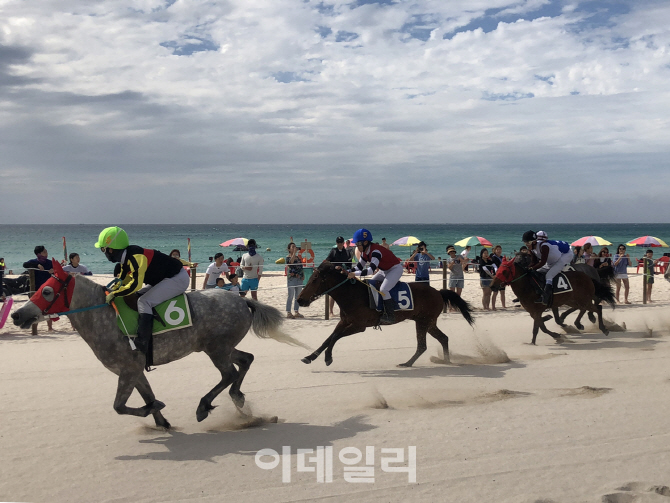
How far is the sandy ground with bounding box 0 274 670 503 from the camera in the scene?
4973mm

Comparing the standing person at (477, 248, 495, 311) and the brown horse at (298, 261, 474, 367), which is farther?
the standing person at (477, 248, 495, 311)

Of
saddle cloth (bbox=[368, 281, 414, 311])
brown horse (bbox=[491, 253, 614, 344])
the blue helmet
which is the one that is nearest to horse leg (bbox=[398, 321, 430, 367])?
saddle cloth (bbox=[368, 281, 414, 311])

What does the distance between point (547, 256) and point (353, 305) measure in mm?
4574

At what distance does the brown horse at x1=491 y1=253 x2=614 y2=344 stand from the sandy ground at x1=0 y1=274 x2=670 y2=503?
38.7 inches

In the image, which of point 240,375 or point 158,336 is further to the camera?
point 240,375

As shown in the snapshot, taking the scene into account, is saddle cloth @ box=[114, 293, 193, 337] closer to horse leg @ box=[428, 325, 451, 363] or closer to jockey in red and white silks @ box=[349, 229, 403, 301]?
jockey in red and white silks @ box=[349, 229, 403, 301]

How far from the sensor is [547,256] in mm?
12109

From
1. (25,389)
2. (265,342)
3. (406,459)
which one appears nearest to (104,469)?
(406,459)

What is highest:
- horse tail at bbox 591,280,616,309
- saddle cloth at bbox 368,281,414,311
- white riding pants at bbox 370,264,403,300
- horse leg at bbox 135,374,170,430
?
white riding pants at bbox 370,264,403,300

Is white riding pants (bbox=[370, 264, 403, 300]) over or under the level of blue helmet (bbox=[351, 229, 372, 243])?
under

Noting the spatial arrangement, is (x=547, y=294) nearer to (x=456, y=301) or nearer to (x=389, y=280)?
(x=456, y=301)

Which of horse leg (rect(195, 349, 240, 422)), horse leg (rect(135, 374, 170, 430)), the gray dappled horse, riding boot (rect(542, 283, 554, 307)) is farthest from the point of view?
riding boot (rect(542, 283, 554, 307))

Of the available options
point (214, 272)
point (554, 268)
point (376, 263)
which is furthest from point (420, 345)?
point (214, 272)

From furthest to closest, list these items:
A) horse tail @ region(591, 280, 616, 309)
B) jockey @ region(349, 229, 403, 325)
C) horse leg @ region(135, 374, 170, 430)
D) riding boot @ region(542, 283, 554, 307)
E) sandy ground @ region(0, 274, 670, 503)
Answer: horse tail @ region(591, 280, 616, 309), riding boot @ region(542, 283, 554, 307), jockey @ region(349, 229, 403, 325), horse leg @ region(135, 374, 170, 430), sandy ground @ region(0, 274, 670, 503)
